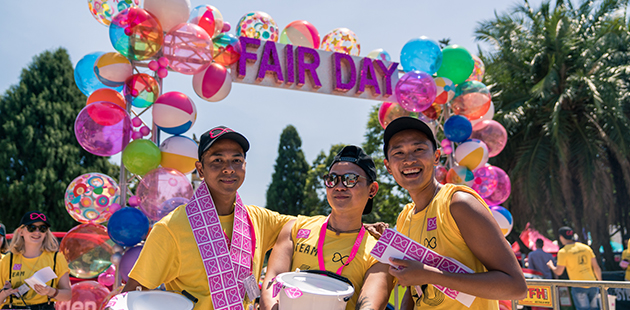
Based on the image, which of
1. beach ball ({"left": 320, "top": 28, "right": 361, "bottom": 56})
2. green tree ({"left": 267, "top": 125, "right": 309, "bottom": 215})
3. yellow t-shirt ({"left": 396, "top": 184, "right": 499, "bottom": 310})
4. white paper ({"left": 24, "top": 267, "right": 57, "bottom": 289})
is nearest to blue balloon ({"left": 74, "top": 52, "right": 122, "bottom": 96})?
white paper ({"left": 24, "top": 267, "right": 57, "bottom": 289})

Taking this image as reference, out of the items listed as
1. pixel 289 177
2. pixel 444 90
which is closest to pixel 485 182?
pixel 444 90

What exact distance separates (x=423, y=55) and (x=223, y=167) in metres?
5.56

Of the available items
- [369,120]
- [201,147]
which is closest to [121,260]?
[201,147]

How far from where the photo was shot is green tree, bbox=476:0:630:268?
13984 mm

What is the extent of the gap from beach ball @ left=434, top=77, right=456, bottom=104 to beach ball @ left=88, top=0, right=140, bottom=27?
16.6 ft

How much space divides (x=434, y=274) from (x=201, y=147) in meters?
1.61

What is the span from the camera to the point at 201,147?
271 cm

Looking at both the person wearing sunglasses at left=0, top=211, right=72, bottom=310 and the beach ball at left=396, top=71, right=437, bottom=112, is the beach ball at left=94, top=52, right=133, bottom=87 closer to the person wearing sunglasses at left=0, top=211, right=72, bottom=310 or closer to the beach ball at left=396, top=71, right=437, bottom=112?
the person wearing sunglasses at left=0, top=211, right=72, bottom=310

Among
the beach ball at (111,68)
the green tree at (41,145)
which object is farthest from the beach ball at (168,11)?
the green tree at (41,145)

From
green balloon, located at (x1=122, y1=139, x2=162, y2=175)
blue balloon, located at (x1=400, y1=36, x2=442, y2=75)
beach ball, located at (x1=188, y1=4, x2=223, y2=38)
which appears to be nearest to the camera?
green balloon, located at (x1=122, y1=139, x2=162, y2=175)

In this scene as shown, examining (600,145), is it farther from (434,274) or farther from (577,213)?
(434,274)

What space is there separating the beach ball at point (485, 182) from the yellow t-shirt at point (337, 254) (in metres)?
5.58

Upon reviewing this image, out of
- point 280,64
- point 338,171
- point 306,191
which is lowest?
point 306,191

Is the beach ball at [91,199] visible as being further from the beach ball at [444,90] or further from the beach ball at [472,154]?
the beach ball at [472,154]
